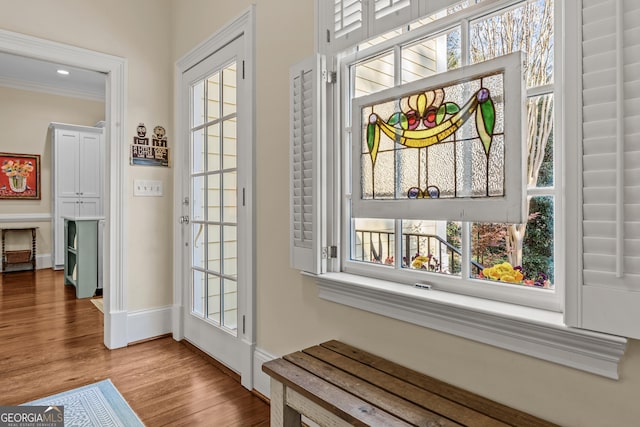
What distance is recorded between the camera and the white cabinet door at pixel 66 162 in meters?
6.07

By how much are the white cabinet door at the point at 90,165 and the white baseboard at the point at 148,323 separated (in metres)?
4.39

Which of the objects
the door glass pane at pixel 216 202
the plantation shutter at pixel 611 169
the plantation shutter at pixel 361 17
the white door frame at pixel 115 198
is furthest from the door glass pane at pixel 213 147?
the plantation shutter at pixel 611 169

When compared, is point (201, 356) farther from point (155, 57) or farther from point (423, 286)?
point (155, 57)

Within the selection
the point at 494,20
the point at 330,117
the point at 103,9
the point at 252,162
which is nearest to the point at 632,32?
the point at 494,20

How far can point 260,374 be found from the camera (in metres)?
2.10

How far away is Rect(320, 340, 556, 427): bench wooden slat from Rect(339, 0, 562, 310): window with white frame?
32cm

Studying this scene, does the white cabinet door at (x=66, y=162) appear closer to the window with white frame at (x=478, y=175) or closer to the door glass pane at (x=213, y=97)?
the door glass pane at (x=213, y=97)

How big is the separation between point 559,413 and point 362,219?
0.95 meters

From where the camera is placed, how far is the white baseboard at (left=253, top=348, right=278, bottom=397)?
2045 millimetres

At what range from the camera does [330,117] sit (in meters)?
1.74

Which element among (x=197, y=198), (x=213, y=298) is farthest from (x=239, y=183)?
(x=213, y=298)

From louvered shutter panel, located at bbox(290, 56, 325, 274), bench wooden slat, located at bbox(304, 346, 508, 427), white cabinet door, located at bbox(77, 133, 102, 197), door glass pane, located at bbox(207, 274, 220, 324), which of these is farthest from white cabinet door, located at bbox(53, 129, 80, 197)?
bench wooden slat, located at bbox(304, 346, 508, 427)

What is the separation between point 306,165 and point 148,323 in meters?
2.09

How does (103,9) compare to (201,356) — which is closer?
(201,356)
